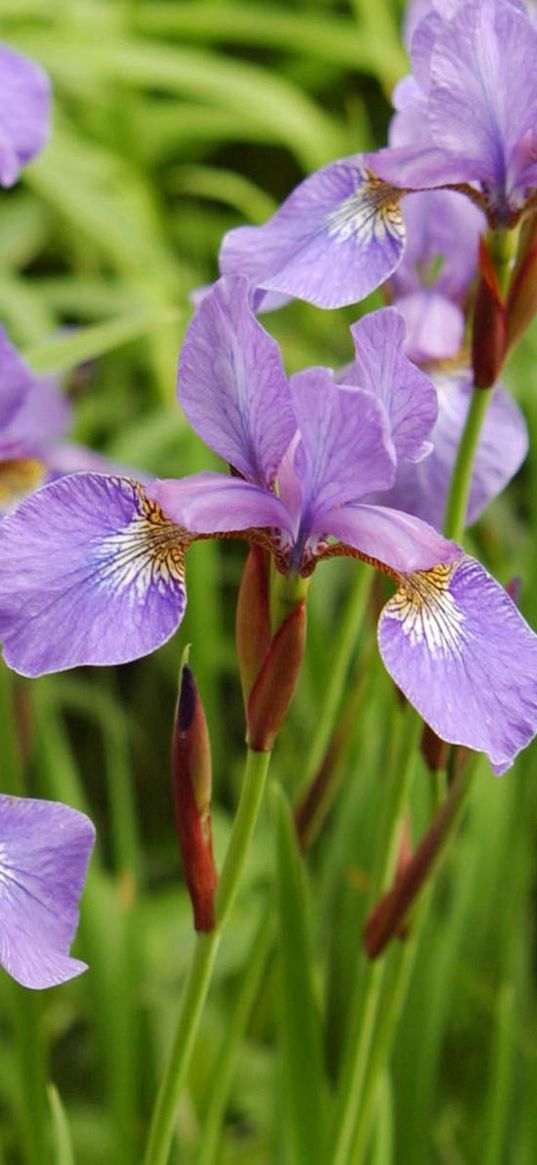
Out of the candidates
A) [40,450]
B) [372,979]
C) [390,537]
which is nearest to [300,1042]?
[372,979]

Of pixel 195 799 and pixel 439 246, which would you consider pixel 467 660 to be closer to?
pixel 195 799

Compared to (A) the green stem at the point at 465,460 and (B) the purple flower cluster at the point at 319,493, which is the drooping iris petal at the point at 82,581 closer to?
(B) the purple flower cluster at the point at 319,493

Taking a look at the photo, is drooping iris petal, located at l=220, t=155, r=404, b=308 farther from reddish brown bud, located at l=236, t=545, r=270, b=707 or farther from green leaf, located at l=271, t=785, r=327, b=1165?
green leaf, located at l=271, t=785, r=327, b=1165

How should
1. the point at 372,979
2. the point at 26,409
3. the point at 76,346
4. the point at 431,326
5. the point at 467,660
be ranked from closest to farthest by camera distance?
the point at 467,660 → the point at 372,979 → the point at 431,326 → the point at 76,346 → the point at 26,409

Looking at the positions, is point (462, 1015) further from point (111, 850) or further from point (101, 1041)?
point (111, 850)

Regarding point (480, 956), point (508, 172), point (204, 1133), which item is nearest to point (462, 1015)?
point (480, 956)

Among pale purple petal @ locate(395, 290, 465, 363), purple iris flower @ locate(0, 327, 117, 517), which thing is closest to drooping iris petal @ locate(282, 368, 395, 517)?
pale purple petal @ locate(395, 290, 465, 363)
